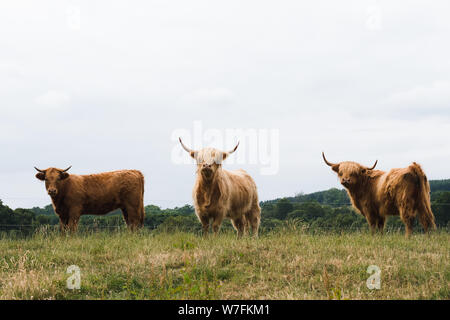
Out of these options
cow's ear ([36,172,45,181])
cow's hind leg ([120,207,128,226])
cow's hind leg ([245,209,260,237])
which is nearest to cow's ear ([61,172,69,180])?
cow's ear ([36,172,45,181])

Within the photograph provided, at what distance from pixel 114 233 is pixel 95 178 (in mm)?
3048

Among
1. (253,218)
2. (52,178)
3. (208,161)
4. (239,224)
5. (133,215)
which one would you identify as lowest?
(239,224)

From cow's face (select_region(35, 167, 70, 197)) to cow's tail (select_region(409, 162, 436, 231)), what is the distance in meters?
7.67

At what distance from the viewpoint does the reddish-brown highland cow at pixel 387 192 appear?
31.3ft

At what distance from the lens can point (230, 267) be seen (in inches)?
236

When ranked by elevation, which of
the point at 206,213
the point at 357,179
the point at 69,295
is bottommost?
the point at 69,295

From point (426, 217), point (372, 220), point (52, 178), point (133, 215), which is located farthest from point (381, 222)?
point (52, 178)

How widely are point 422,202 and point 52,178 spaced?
7.97 meters

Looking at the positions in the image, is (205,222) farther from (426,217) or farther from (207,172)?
(426,217)

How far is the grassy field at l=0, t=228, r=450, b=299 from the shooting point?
4957mm
